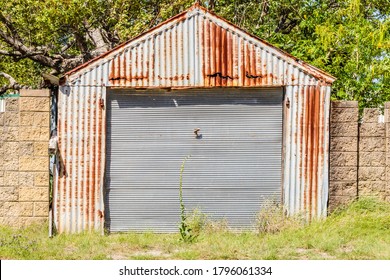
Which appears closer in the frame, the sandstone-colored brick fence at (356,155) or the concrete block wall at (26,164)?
the concrete block wall at (26,164)

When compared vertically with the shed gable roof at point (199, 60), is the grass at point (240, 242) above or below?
below

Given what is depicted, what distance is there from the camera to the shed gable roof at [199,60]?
10836mm

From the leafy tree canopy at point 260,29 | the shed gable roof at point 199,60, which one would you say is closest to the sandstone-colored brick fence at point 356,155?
the shed gable roof at point 199,60

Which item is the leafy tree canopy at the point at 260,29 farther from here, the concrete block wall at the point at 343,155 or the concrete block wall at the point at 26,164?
the concrete block wall at the point at 26,164

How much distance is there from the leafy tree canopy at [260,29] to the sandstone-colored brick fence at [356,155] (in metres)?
2.99

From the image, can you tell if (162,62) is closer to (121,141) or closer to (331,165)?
(121,141)

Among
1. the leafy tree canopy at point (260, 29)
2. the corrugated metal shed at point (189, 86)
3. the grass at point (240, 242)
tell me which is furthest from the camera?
the leafy tree canopy at point (260, 29)

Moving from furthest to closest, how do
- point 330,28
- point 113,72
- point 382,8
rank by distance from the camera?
1. point 382,8
2. point 330,28
3. point 113,72

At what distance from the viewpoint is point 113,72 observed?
10836 mm

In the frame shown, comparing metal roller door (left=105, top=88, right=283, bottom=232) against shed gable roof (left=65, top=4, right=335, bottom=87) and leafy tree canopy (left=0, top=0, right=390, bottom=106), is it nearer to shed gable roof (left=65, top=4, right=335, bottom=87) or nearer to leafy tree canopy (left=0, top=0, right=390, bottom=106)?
shed gable roof (left=65, top=4, right=335, bottom=87)

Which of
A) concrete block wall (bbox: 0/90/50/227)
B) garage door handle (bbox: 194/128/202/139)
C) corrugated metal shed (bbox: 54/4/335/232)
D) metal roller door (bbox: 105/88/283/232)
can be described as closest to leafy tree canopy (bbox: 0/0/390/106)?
corrugated metal shed (bbox: 54/4/335/232)

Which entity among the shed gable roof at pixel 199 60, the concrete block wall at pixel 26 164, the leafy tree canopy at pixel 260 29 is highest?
the leafy tree canopy at pixel 260 29

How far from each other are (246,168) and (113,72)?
121 inches

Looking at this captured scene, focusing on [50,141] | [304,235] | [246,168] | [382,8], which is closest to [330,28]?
[382,8]
